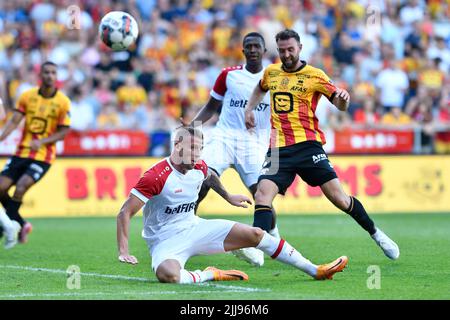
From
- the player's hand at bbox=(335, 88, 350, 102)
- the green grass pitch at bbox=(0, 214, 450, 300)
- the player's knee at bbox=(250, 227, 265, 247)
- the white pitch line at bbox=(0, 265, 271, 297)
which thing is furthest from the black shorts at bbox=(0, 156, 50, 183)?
the player's knee at bbox=(250, 227, 265, 247)

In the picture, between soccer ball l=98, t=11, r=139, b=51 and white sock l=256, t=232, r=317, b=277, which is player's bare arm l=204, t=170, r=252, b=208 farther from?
soccer ball l=98, t=11, r=139, b=51

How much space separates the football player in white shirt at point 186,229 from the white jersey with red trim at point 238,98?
287 centimetres

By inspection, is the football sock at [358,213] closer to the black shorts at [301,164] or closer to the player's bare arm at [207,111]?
the black shorts at [301,164]

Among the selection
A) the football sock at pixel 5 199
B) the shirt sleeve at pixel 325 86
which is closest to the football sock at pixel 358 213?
the shirt sleeve at pixel 325 86

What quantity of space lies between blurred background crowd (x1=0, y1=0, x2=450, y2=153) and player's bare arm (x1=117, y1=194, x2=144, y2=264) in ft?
36.2

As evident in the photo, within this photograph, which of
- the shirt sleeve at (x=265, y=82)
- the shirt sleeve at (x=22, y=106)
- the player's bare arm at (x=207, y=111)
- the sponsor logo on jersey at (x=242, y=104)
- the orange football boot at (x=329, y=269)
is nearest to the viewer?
the orange football boot at (x=329, y=269)

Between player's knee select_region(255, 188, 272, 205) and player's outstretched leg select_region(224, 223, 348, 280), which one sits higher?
player's knee select_region(255, 188, 272, 205)

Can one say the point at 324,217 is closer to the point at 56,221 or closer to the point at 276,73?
the point at 56,221

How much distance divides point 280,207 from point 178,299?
11808mm

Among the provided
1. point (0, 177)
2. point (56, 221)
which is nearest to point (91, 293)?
point (0, 177)

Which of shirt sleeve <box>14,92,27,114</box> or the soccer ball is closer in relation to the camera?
the soccer ball

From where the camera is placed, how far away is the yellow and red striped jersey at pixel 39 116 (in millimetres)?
14352

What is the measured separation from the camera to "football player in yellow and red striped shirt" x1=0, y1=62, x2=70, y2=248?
559 inches
